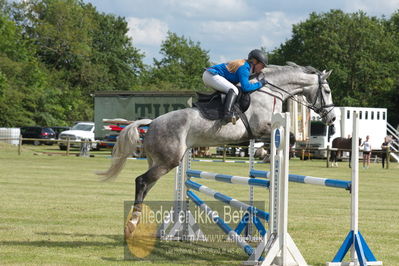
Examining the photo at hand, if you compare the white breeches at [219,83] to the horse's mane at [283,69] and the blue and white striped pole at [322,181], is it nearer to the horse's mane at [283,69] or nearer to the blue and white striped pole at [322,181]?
the horse's mane at [283,69]

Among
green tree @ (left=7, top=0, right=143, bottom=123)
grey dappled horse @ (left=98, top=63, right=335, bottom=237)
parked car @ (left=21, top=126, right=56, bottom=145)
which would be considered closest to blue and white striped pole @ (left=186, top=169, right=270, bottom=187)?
grey dappled horse @ (left=98, top=63, right=335, bottom=237)

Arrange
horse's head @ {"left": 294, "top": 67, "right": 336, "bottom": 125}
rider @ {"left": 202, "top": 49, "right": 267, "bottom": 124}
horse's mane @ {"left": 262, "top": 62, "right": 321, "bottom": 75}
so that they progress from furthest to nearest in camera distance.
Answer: horse's head @ {"left": 294, "top": 67, "right": 336, "bottom": 125}, horse's mane @ {"left": 262, "top": 62, "right": 321, "bottom": 75}, rider @ {"left": 202, "top": 49, "right": 267, "bottom": 124}

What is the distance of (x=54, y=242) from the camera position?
8.75 meters

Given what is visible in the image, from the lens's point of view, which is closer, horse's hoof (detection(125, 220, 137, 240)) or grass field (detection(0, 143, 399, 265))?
grass field (detection(0, 143, 399, 265))

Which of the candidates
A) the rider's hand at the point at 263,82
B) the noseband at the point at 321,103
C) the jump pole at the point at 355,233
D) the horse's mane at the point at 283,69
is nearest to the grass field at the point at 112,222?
the jump pole at the point at 355,233

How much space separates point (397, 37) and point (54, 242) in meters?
62.8

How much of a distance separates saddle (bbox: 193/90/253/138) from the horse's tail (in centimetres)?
78

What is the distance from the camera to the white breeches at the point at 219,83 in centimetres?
826

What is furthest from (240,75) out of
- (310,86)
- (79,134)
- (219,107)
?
(79,134)

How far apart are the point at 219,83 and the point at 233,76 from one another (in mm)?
244

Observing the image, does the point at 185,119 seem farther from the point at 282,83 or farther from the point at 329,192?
the point at 329,192

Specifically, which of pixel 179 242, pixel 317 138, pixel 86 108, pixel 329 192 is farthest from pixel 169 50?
pixel 179 242

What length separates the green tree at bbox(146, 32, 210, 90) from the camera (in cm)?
8425

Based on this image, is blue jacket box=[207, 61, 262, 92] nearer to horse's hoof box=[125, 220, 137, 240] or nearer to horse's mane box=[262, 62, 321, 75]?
horse's mane box=[262, 62, 321, 75]
